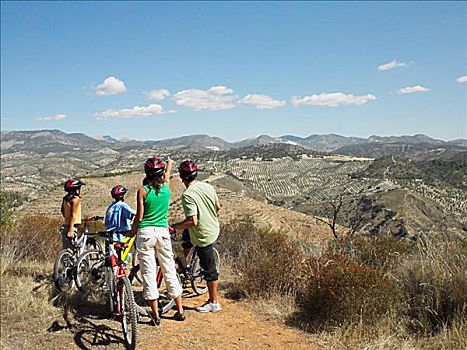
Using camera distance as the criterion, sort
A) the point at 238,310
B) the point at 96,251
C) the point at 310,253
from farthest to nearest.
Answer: the point at 310,253 → the point at 96,251 → the point at 238,310

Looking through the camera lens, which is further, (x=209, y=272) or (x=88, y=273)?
(x=88, y=273)

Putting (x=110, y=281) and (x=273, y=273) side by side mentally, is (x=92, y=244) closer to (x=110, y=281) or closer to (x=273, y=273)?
(x=110, y=281)

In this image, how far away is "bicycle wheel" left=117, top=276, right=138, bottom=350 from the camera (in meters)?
4.75

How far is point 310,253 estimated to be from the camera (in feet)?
25.2

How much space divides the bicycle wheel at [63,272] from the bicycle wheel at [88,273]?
0.13 m

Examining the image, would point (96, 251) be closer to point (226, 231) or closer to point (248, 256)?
point (248, 256)

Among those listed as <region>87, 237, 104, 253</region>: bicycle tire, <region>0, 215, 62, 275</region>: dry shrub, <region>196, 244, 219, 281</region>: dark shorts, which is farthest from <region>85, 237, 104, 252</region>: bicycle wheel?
<region>196, 244, 219, 281</region>: dark shorts

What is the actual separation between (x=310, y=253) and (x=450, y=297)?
286 centimetres

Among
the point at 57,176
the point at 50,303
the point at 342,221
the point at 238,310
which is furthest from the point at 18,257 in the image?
the point at 57,176

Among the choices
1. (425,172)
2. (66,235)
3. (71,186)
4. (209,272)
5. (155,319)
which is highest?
(71,186)

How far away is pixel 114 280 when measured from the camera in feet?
17.5

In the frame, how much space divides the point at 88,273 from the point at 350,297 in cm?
388

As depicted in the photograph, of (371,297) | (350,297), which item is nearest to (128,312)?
(350,297)

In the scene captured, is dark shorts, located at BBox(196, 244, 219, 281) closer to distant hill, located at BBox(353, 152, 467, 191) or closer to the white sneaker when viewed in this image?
the white sneaker
